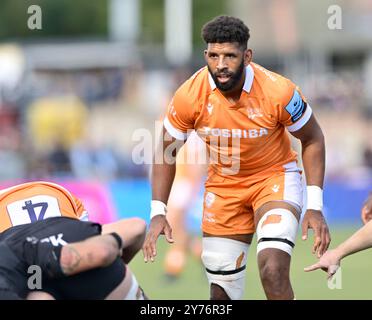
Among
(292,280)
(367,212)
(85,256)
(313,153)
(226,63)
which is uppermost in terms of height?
(226,63)

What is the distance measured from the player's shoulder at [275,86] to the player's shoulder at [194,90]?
1.37 feet

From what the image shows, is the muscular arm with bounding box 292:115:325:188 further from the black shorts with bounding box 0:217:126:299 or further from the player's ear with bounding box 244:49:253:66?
the black shorts with bounding box 0:217:126:299

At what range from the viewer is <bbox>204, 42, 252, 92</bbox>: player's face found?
7727 mm

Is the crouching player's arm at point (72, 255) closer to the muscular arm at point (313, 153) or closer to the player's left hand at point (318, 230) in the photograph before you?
the player's left hand at point (318, 230)

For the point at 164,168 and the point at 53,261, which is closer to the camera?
the point at 53,261

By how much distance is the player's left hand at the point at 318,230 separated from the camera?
752 centimetres

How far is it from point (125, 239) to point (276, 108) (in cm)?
196

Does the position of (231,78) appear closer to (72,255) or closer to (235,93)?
(235,93)

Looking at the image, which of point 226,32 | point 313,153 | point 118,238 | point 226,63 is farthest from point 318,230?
point 118,238

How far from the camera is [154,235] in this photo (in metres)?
7.72

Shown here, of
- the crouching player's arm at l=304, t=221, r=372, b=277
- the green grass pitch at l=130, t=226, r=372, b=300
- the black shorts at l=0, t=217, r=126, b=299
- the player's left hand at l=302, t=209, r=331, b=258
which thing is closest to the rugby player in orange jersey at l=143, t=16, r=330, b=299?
the player's left hand at l=302, t=209, r=331, b=258

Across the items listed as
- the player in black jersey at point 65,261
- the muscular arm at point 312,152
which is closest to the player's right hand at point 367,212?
the muscular arm at point 312,152

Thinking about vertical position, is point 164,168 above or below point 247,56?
below

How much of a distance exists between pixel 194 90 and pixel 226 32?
61cm
